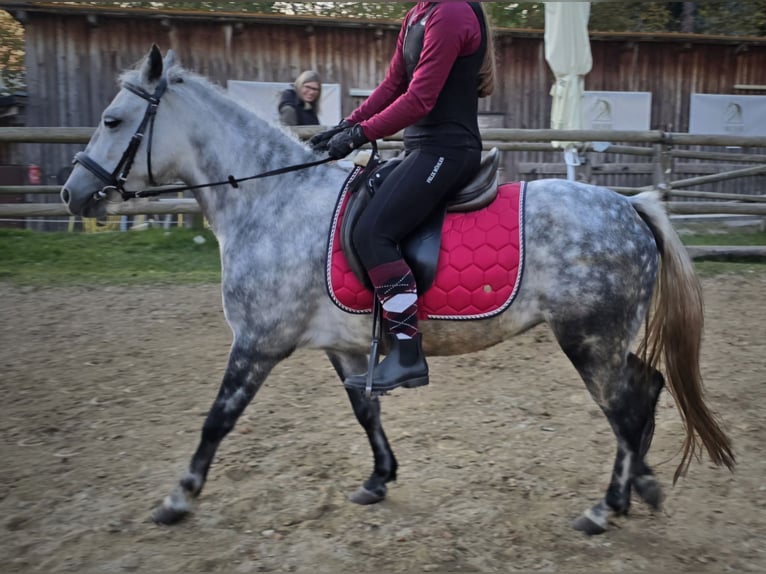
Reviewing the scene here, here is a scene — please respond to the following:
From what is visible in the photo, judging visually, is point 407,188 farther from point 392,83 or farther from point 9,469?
point 9,469

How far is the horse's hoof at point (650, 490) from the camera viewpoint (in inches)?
146

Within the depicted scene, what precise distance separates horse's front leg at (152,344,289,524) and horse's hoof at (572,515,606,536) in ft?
5.87

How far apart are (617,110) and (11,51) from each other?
44.1ft

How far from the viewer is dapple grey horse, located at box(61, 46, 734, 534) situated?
3.49 meters

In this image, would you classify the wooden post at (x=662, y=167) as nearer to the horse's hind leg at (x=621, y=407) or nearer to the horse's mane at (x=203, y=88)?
the horse's hind leg at (x=621, y=407)

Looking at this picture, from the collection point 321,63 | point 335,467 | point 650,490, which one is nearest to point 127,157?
point 335,467

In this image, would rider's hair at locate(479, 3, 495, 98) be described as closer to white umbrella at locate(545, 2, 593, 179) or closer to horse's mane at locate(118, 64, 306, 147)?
horse's mane at locate(118, 64, 306, 147)

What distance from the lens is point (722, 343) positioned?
6.36 meters

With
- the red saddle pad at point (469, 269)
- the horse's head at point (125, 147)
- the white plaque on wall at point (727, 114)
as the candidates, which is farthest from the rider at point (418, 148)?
the white plaque on wall at point (727, 114)

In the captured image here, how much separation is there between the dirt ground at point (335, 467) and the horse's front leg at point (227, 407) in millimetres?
111

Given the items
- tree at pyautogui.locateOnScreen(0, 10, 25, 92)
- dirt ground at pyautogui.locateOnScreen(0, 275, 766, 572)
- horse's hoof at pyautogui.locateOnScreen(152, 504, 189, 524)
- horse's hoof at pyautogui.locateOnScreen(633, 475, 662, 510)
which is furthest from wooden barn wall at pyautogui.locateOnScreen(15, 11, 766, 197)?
horse's hoof at pyautogui.locateOnScreen(152, 504, 189, 524)

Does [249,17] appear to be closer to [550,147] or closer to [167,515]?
[550,147]

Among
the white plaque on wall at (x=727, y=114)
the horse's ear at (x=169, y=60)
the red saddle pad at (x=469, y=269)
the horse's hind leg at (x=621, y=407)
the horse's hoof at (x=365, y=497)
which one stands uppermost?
the white plaque on wall at (x=727, y=114)

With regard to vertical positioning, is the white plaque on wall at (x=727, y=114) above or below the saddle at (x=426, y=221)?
above
